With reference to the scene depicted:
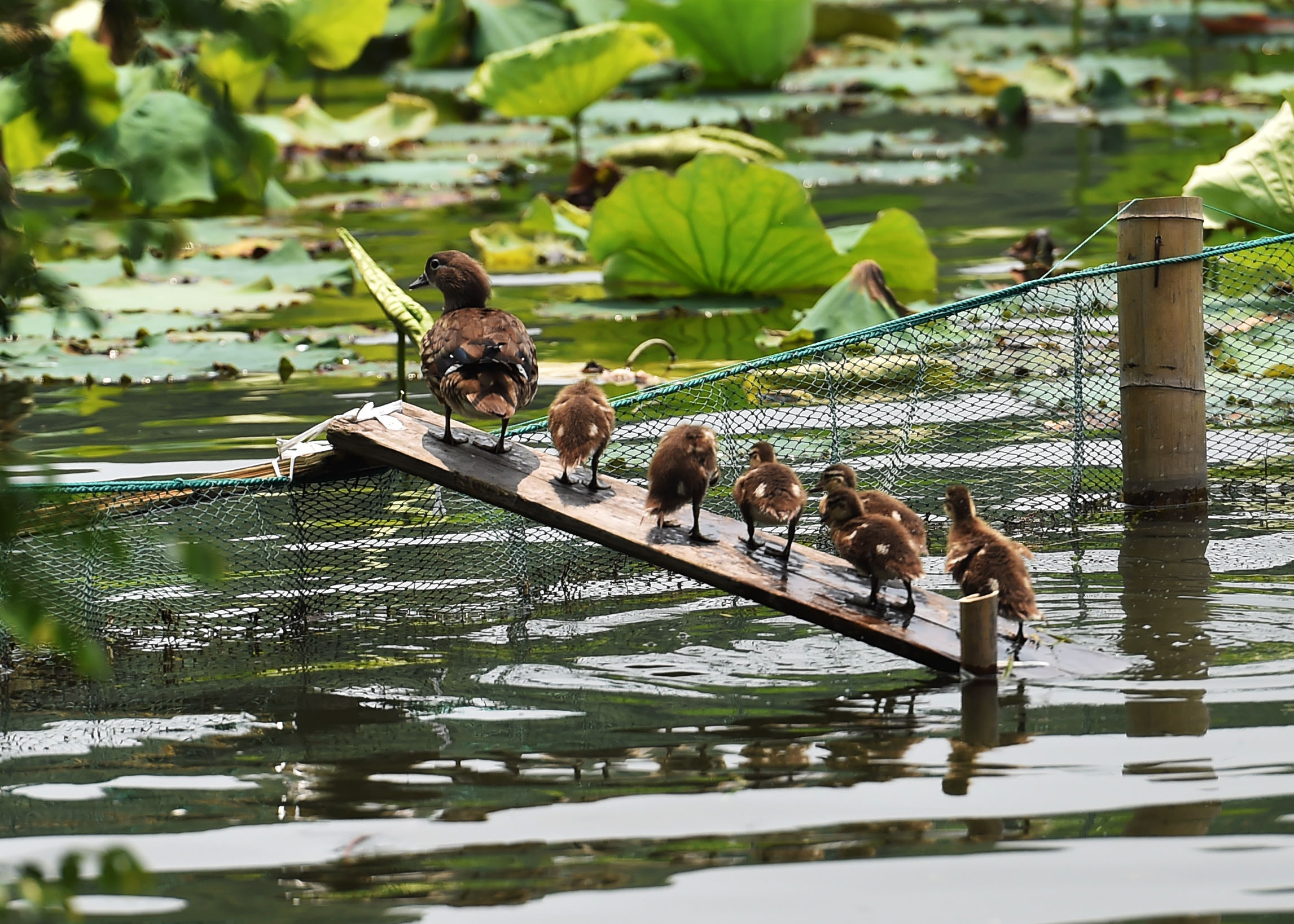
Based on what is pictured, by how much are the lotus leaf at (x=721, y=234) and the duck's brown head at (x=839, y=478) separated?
3.58 m

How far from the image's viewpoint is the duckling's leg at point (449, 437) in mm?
5551

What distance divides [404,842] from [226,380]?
5359 mm

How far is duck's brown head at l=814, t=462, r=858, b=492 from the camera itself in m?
5.29

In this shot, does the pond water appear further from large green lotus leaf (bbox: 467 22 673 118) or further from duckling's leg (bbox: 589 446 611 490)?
large green lotus leaf (bbox: 467 22 673 118)

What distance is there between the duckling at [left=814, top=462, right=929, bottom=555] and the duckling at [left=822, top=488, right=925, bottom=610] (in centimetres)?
7

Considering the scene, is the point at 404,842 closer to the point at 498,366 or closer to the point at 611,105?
the point at 498,366

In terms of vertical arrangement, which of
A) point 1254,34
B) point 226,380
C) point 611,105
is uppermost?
point 1254,34

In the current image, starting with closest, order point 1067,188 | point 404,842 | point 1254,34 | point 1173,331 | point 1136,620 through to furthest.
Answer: point 404,842
point 1136,620
point 1173,331
point 1067,188
point 1254,34

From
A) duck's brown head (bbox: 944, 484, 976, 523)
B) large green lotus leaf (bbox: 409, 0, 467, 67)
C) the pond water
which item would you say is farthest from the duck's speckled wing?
large green lotus leaf (bbox: 409, 0, 467, 67)

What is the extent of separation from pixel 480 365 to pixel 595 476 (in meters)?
0.52

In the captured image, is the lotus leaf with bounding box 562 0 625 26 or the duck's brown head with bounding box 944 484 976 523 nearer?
the duck's brown head with bounding box 944 484 976 523

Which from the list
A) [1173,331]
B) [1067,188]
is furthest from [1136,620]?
[1067,188]

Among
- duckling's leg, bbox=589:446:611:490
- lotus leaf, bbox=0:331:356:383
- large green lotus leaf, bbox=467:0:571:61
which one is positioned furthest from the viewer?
large green lotus leaf, bbox=467:0:571:61

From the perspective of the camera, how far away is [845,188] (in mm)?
13984
